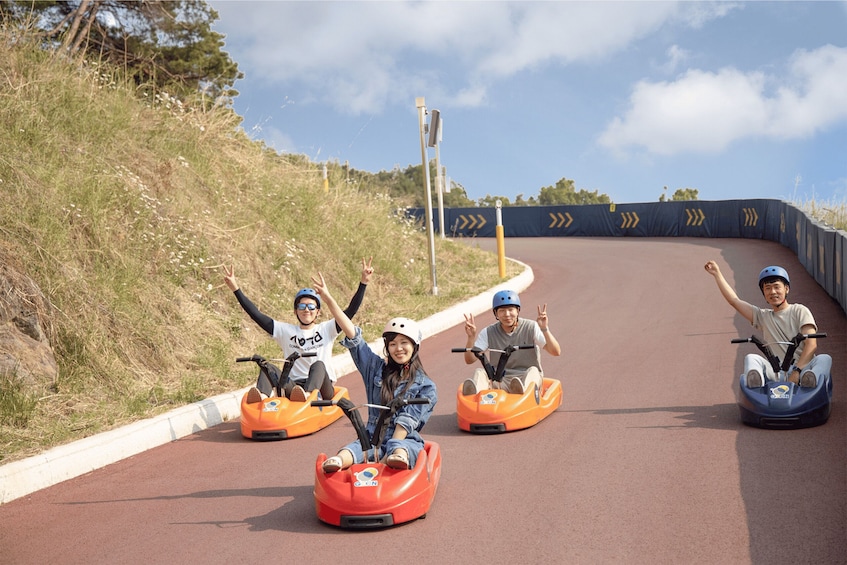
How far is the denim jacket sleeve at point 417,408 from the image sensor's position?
6.32m

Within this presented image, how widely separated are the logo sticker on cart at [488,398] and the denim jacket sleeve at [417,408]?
5.91 feet

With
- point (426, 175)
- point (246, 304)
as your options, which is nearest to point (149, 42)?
point (426, 175)

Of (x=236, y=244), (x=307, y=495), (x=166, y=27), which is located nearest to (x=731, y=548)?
(x=307, y=495)

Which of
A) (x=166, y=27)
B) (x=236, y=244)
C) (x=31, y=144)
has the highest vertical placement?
(x=166, y=27)

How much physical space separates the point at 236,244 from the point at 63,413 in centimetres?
646

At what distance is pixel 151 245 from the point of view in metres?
13.0

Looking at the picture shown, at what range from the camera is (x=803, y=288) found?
15805mm

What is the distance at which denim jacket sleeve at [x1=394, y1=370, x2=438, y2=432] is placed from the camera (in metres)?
6.32

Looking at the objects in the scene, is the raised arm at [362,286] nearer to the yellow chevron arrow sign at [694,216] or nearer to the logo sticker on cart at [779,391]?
the logo sticker on cart at [779,391]

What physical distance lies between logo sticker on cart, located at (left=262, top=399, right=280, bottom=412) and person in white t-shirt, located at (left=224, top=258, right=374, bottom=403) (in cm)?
18

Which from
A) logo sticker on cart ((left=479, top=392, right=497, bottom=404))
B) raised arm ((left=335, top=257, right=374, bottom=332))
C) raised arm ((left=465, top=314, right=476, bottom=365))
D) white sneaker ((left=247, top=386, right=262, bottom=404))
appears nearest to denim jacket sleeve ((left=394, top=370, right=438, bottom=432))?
raised arm ((left=335, top=257, right=374, bottom=332))

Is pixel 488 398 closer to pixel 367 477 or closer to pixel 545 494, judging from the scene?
pixel 545 494

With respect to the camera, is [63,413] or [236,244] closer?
[63,413]

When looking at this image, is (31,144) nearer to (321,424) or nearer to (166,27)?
(321,424)
